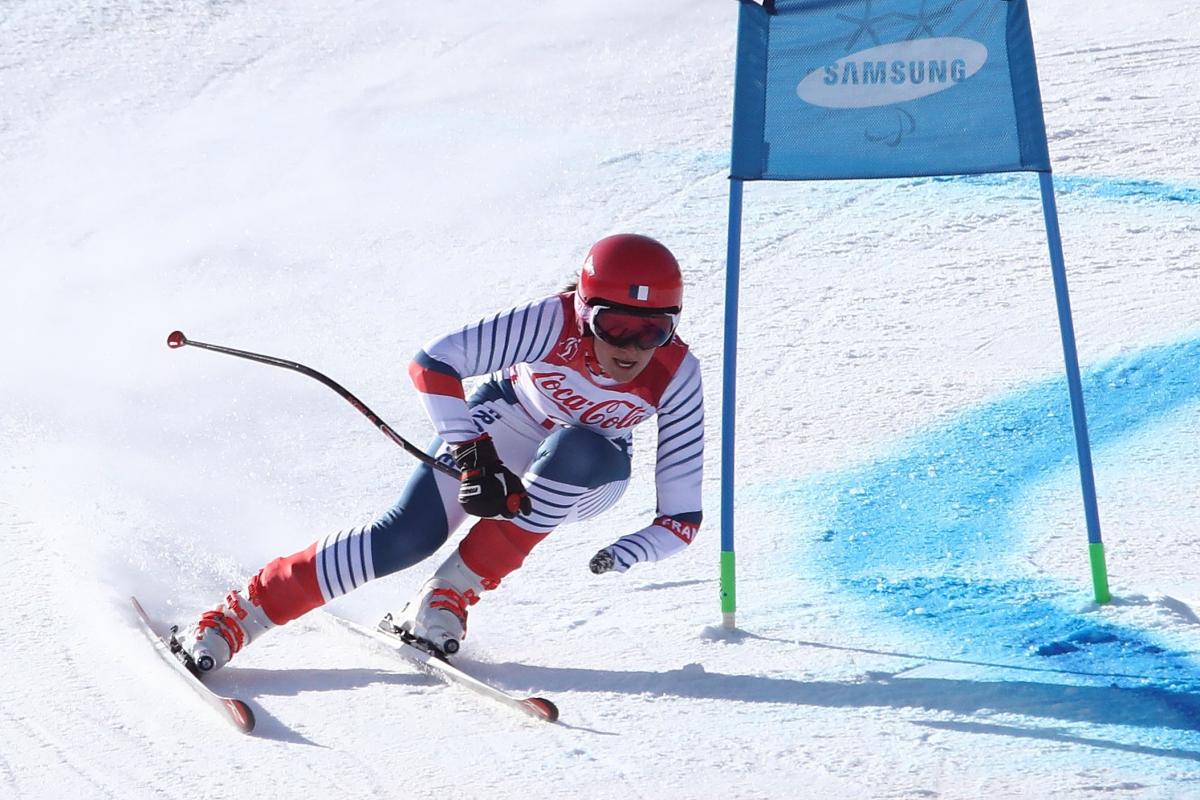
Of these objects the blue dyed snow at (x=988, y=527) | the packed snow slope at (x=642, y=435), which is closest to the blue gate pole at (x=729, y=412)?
the packed snow slope at (x=642, y=435)

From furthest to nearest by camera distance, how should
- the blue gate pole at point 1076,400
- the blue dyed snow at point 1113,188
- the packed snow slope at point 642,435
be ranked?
the blue dyed snow at point 1113,188 → the blue gate pole at point 1076,400 → the packed snow slope at point 642,435

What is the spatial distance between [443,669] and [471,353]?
0.77m

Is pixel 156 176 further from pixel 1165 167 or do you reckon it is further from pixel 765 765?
pixel 765 765

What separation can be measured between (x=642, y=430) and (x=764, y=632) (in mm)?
1992

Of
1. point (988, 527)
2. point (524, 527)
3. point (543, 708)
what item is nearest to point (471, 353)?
point (524, 527)

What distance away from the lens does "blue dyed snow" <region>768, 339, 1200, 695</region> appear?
3.68 metres

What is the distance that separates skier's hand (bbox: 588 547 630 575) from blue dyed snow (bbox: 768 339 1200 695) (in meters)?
0.83

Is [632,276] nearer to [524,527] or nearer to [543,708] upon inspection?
[524,527]

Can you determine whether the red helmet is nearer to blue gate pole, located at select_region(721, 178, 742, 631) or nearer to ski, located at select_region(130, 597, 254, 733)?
blue gate pole, located at select_region(721, 178, 742, 631)

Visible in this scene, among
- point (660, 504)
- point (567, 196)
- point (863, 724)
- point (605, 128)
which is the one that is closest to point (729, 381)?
point (660, 504)

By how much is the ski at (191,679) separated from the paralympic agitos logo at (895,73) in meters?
2.04

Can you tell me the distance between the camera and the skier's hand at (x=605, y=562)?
11.5ft

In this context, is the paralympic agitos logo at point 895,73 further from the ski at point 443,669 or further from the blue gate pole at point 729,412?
the ski at point 443,669

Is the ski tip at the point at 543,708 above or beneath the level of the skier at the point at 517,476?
beneath
